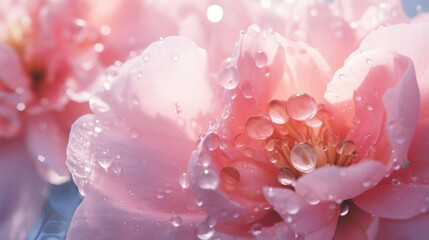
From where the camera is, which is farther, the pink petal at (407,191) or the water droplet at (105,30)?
the water droplet at (105,30)

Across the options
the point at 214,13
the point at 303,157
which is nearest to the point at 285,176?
the point at 303,157

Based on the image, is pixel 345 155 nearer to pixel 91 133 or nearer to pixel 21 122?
pixel 91 133

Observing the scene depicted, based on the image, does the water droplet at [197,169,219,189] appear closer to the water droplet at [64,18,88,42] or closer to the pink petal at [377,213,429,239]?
the pink petal at [377,213,429,239]

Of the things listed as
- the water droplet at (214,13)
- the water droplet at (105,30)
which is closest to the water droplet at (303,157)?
the water droplet at (214,13)

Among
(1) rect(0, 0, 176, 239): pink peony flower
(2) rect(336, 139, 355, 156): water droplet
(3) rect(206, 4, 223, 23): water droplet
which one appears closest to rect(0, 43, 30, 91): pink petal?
(1) rect(0, 0, 176, 239): pink peony flower

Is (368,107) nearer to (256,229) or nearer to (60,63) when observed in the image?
(256,229)

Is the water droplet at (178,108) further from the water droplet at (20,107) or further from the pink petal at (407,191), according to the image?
the water droplet at (20,107)
